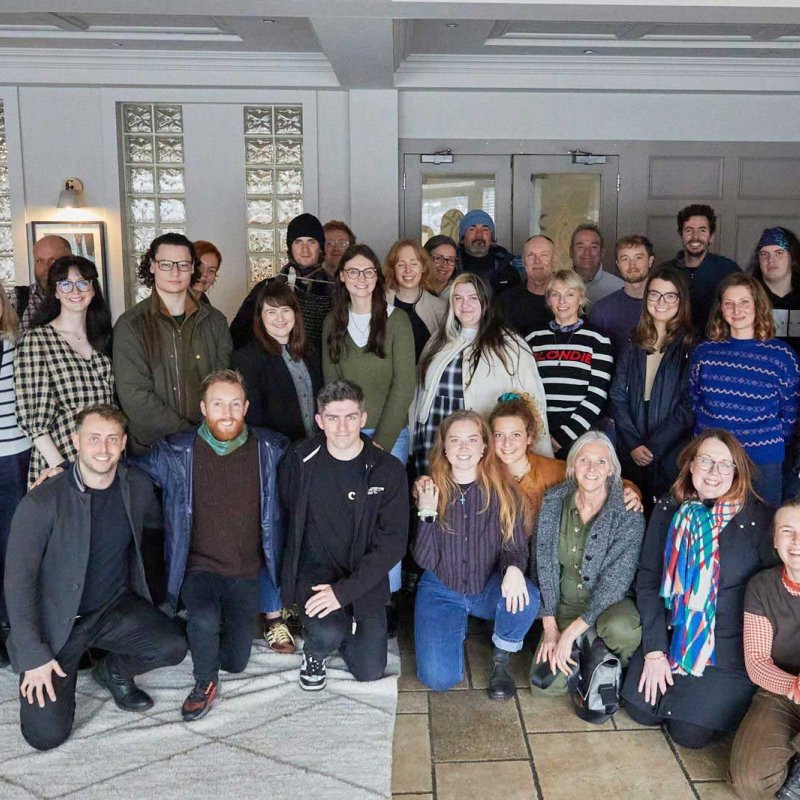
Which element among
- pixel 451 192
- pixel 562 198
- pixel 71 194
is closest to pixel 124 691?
pixel 71 194

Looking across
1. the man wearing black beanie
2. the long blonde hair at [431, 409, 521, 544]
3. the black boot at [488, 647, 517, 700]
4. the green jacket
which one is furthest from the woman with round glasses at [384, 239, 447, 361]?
the black boot at [488, 647, 517, 700]

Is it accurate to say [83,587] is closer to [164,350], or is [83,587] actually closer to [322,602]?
[322,602]

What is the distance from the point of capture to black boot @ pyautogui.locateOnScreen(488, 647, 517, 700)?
2803 millimetres

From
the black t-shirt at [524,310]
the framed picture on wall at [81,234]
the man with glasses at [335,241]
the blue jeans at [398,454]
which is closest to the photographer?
the blue jeans at [398,454]

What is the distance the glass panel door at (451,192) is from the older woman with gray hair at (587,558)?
3516 millimetres

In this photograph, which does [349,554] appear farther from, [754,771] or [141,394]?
[754,771]

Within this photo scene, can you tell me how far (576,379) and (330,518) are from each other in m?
1.18

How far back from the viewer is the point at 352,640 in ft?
9.58

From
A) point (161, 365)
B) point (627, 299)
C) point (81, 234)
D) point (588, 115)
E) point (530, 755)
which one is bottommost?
point (530, 755)

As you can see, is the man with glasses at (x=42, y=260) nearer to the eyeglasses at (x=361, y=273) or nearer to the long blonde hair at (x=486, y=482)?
the eyeglasses at (x=361, y=273)

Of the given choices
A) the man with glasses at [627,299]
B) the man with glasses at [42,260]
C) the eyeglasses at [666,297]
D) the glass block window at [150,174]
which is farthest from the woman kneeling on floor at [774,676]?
the glass block window at [150,174]

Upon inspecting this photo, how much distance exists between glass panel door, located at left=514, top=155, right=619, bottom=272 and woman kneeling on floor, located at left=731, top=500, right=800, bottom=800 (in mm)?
3892

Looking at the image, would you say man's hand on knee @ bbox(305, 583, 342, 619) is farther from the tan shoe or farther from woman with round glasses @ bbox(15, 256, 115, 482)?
woman with round glasses @ bbox(15, 256, 115, 482)

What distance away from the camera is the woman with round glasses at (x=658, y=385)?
3.28 meters
